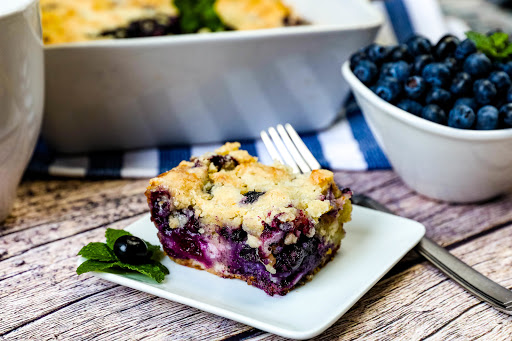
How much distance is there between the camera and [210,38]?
1653mm

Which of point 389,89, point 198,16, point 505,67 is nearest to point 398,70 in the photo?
point 389,89

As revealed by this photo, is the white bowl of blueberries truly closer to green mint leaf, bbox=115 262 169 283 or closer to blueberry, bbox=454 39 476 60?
blueberry, bbox=454 39 476 60

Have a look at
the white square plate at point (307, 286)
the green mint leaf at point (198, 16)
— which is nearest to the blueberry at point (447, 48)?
the white square plate at point (307, 286)

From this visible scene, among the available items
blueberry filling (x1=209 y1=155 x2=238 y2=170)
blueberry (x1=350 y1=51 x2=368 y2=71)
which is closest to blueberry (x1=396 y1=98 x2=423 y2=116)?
blueberry (x1=350 y1=51 x2=368 y2=71)

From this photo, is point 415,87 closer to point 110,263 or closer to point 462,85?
point 462,85

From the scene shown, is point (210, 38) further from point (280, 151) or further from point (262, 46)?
point (280, 151)

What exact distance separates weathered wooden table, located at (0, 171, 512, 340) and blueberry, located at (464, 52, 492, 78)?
0.36 meters

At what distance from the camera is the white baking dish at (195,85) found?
1.66 m

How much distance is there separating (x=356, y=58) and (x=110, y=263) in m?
0.88

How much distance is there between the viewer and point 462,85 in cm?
145

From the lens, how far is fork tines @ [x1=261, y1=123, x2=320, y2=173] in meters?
1.50

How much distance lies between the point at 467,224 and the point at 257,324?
728 mm

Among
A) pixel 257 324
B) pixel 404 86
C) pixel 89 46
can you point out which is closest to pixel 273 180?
pixel 257 324

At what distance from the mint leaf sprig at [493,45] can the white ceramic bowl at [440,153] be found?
299mm
